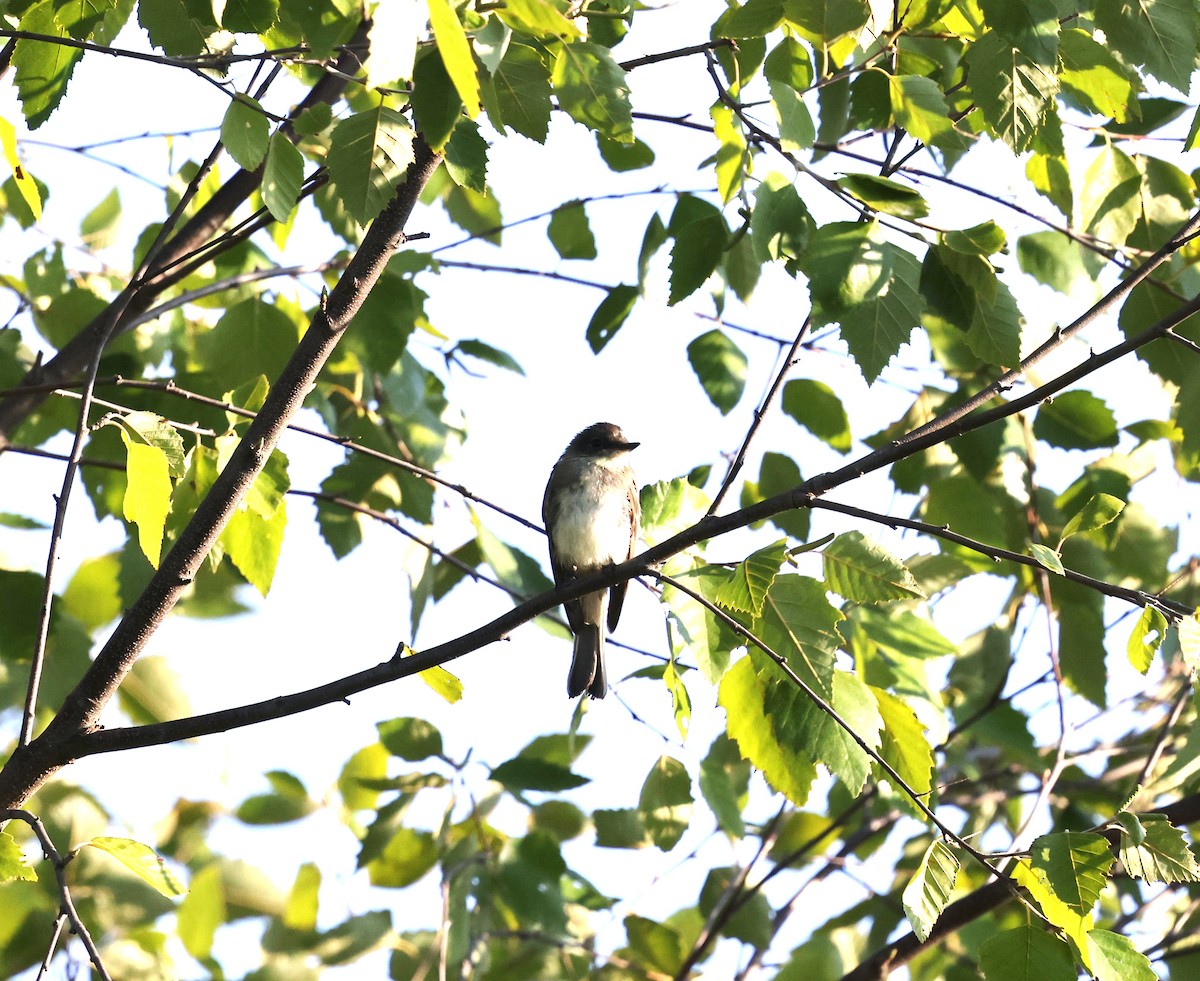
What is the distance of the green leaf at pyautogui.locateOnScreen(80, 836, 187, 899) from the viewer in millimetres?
2381

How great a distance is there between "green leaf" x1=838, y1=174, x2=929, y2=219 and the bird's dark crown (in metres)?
3.15

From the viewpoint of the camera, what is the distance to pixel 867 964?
3.31 meters

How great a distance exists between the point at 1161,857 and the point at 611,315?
2404mm

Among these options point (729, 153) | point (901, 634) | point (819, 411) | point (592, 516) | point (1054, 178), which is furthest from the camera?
point (592, 516)

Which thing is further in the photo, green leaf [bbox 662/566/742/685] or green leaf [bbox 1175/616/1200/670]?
green leaf [bbox 662/566/742/685]

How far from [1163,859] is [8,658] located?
8.89 ft

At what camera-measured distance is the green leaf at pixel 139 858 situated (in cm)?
238

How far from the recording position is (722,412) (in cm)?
391

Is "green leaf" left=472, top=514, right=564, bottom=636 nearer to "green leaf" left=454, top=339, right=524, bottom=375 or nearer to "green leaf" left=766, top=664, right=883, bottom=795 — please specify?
"green leaf" left=454, top=339, right=524, bottom=375

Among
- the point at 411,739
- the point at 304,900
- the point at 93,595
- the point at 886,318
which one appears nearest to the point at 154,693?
the point at 93,595

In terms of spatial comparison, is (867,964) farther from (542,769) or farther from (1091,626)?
(1091,626)

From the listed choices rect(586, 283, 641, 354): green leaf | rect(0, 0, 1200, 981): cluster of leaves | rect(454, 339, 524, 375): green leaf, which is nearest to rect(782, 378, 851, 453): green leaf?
rect(0, 0, 1200, 981): cluster of leaves

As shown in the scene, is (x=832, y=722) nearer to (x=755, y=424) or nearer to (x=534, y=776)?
(x=755, y=424)

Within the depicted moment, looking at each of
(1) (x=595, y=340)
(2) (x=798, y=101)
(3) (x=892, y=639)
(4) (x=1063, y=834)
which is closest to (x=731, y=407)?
(1) (x=595, y=340)
